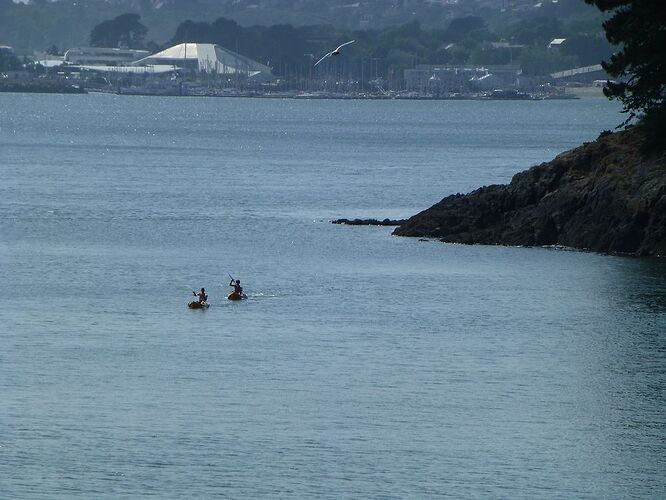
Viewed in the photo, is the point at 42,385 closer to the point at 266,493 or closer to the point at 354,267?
the point at 266,493

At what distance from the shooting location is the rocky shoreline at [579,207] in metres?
67.6

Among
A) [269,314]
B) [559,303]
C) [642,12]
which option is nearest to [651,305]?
[559,303]

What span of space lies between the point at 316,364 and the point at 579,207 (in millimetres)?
24304

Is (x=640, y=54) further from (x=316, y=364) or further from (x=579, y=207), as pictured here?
(x=316, y=364)

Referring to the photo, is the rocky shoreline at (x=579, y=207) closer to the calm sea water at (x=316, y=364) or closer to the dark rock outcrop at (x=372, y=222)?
A: the calm sea water at (x=316, y=364)

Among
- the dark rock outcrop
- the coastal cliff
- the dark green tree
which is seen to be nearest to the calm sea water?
the coastal cliff

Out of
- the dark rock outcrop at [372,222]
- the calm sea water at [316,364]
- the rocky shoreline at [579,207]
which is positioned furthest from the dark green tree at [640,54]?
the dark rock outcrop at [372,222]

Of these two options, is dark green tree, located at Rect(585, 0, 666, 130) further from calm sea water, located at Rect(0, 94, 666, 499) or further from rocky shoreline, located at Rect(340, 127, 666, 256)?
calm sea water, located at Rect(0, 94, 666, 499)

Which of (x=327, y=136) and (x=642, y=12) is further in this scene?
(x=327, y=136)

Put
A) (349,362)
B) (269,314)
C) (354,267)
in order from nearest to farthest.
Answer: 1. (349,362)
2. (269,314)
3. (354,267)

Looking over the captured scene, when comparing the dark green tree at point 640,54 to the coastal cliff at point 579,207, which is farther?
the dark green tree at point 640,54

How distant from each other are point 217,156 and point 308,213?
58832 millimetres

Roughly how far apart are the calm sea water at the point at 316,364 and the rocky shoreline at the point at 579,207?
1411 millimetres

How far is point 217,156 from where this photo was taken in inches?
5856
